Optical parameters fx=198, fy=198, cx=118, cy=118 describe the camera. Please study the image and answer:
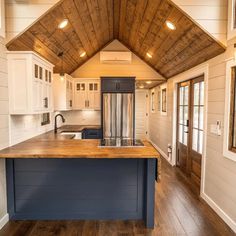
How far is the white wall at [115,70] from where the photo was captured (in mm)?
5961

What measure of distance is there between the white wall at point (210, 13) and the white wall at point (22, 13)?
67.4 inches

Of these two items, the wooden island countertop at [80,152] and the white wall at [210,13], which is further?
the white wall at [210,13]

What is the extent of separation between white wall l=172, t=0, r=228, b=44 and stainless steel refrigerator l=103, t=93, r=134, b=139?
10.6 feet

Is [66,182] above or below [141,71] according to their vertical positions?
below


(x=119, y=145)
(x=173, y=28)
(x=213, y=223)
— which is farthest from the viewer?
(x=173, y=28)

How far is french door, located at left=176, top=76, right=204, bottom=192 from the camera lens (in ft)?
12.4

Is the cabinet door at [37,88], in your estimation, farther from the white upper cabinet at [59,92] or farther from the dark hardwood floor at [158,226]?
the white upper cabinet at [59,92]

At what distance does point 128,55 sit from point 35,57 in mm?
3362

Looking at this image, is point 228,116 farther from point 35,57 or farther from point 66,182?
point 35,57

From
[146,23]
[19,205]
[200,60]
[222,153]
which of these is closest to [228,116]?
[222,153]

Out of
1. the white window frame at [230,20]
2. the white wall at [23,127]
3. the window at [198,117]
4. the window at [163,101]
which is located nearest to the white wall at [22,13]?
the white wall at [23,127]

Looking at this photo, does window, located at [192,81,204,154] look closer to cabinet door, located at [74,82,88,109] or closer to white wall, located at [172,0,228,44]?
white wall, located at [172,0,228,44]

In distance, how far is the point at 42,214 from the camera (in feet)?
9.02

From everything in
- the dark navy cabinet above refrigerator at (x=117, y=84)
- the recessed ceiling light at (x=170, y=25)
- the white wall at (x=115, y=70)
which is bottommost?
the dark navy cabinet above refrigerator at (x=117, y=84)
